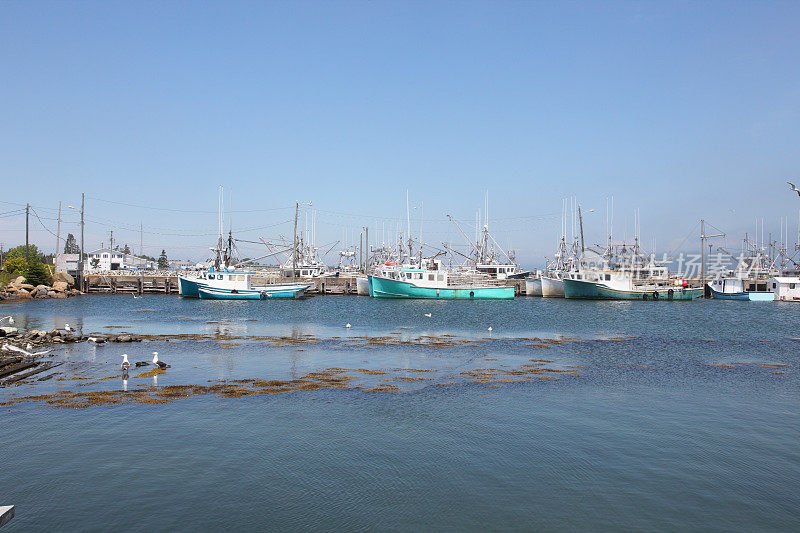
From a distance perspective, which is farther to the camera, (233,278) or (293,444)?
(233,278)

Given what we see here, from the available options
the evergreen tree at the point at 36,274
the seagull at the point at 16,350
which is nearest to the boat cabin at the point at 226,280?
the evergreen tree at the point at 36,274

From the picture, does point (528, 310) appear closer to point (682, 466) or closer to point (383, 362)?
point (383, 362)

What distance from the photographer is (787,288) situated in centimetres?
9000

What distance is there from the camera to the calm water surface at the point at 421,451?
1034 cm

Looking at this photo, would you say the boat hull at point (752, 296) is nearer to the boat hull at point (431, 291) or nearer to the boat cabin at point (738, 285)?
the boat cabin at point (738, 285)

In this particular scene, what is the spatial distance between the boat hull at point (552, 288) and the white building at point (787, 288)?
37771mm

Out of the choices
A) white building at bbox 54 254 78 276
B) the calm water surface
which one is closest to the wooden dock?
white building at bbox 54 254 78 276

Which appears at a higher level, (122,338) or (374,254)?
(374,254)

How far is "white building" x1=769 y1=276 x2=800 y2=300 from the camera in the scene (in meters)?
88.8

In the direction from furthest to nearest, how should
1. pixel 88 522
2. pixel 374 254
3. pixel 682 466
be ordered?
pixel 374 254, pixel 682 466, pixel 88 522

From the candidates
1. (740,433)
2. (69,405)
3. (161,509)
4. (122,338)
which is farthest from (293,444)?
(122,338)

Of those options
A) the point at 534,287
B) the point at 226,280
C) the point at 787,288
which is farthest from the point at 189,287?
the point at 787,288

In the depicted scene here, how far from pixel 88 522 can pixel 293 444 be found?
17.0 feet

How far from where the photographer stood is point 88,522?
9.80 m
